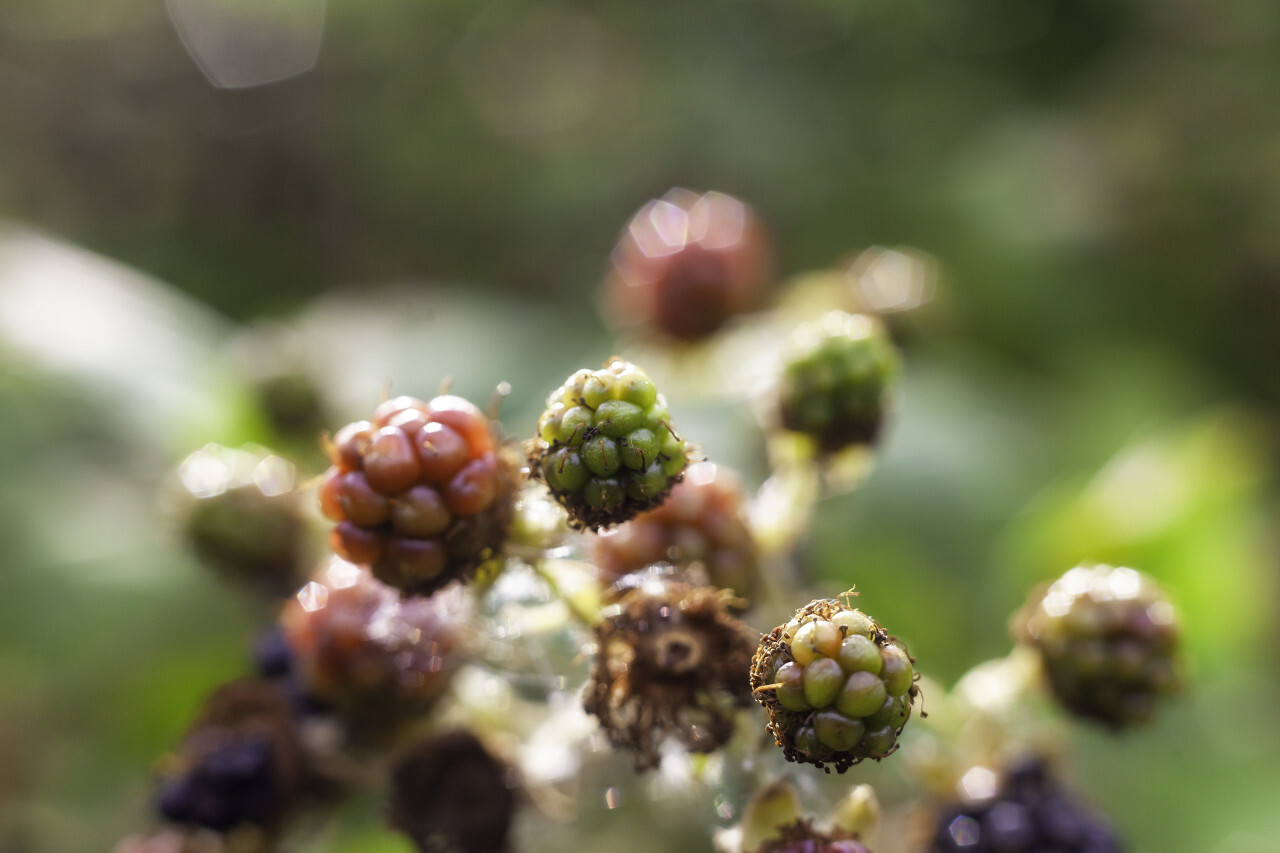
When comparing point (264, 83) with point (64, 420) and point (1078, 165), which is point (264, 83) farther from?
point (1078, 165)

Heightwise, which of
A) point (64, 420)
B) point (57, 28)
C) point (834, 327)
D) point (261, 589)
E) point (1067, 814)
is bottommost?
point (1067, 814)

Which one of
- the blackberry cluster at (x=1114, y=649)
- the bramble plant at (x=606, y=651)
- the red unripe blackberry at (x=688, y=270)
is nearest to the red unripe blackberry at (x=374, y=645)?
the bramble plant at (x=606, y=651)

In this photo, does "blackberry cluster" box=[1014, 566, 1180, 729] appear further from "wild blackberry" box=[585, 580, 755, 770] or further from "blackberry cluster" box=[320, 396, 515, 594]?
"blackberry cluster" box=[320, 396, 515, 594]

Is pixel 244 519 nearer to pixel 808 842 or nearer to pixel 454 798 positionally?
pixel 454 798

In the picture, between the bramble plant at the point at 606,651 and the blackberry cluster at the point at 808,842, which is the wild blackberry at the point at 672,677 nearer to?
the bramble plant at the point at 606,651

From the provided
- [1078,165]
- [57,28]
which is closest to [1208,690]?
[1078,165]

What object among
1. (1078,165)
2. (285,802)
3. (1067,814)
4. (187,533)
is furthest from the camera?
(1078,165)

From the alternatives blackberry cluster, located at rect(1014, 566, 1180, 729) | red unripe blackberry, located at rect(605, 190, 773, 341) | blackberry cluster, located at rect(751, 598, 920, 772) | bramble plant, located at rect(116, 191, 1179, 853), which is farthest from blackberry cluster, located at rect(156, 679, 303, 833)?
red unripe blackberry, located at rect(605, 190, 773, 341)

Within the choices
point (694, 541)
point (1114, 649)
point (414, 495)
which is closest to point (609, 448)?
point (414, 495)
